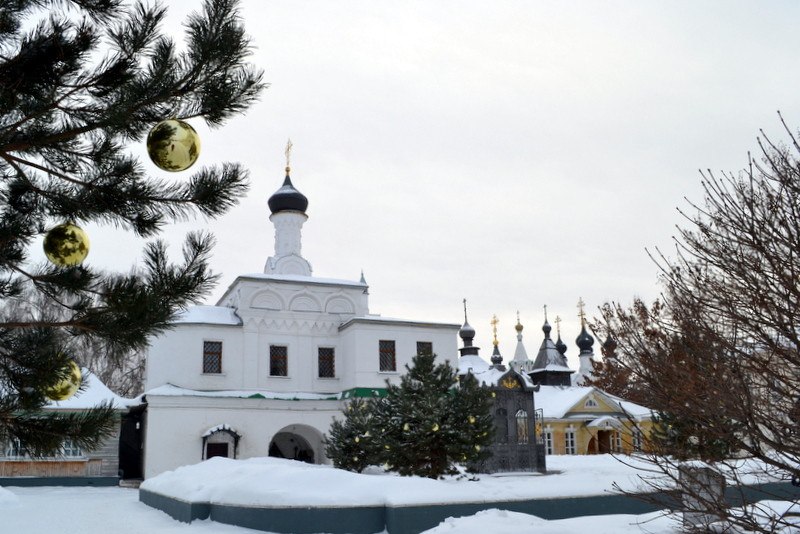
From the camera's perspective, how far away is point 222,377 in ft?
89.2

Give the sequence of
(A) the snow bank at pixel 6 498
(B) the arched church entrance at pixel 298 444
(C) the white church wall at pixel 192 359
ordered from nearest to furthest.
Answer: (A) the snow bank at pixel 6 498 < (C) the white church wall at pixel 192 359 < (B) the arched church entrance at pixel 298 444

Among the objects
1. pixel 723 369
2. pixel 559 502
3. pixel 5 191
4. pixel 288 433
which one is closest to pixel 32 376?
pixel 5 191

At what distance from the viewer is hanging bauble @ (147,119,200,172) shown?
14.3 feet

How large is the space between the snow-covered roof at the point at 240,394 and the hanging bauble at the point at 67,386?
70.8 feet

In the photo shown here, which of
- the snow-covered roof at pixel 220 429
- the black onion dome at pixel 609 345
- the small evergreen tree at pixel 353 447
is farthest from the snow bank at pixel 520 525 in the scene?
the snow-covered roof at pixel 220 429

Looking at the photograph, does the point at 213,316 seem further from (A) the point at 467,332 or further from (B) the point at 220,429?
(A) the point at 467,332

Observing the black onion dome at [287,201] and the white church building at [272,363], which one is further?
the black onion dome at [287,201]

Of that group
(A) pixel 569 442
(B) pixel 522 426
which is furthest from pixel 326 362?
(A) pixel 569 442

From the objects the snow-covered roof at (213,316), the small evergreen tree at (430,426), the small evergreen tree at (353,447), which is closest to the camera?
the small evergreen tree at (430,426)

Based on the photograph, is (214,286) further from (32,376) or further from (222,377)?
(222,377)

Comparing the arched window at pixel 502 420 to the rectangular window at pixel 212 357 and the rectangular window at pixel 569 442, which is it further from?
the rectangular window at pixel 569 442

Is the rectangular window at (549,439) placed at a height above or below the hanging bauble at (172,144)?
below

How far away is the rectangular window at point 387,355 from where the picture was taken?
28675mm

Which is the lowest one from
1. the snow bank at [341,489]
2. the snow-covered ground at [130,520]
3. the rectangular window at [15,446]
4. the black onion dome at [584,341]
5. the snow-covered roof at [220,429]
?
the snow-covered ground at [130,520]
